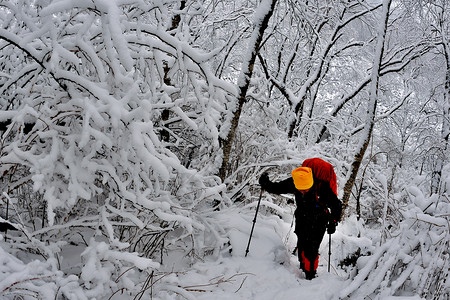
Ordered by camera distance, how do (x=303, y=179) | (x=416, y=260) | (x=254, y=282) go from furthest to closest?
(x=303, y=179), (x=254, y=282), (x=416, y=260)

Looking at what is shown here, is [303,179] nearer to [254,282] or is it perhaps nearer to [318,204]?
[318,204]

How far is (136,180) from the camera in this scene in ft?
7.73

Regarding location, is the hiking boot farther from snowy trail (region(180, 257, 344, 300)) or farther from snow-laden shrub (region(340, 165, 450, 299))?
snow-laden shrub (region(340, 165, 450, 299))

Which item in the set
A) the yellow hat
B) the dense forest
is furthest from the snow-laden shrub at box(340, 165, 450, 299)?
the yellow hat

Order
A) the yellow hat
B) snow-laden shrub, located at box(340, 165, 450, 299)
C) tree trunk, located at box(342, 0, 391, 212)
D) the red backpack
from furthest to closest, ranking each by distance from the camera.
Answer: tree trunk, located at box(342, 0, 391, 212), the red backpack, the yellow hat, snow-laden shrub, located at box(340, 165, 450, 299)

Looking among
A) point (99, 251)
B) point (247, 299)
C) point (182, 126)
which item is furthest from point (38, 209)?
point (182, 126)

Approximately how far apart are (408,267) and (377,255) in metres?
0.20

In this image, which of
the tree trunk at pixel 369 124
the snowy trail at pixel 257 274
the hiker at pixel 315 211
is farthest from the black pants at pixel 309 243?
the tree trunk at pixel 369 124

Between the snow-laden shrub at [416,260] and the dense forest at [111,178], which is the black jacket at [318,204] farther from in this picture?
the snow-laden shrub at [416,260]

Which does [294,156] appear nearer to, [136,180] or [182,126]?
[182,126]

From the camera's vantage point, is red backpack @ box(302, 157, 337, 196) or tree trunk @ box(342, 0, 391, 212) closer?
red backpack @ box(302, 157, 337, 196)

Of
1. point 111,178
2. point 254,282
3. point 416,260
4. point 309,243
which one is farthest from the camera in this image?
point 309,243

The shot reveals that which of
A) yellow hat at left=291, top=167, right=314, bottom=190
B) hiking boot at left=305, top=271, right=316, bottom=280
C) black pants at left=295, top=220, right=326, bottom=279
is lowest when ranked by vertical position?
hiking boot at left=305, top=271, right=316, bottom=280

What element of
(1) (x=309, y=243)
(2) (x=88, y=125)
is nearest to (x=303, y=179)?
(1) (x=309, y=243)
